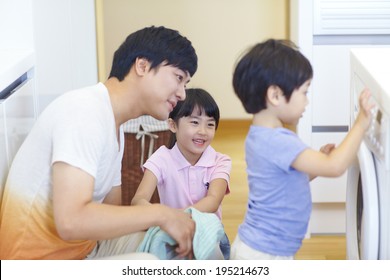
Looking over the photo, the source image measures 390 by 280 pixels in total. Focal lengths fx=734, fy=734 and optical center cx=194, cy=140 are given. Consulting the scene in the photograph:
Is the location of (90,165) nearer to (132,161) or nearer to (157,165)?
(157,165)

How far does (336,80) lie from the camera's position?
2535mm

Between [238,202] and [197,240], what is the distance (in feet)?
4.83

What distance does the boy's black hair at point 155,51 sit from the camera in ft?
5.33

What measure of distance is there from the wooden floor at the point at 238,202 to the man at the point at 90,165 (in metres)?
0.94

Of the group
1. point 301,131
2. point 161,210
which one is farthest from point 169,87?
point 301,131

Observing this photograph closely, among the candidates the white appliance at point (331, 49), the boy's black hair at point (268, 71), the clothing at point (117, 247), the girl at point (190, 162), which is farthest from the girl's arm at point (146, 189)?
the white appliance at point (331, 49)

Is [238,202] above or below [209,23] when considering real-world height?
below

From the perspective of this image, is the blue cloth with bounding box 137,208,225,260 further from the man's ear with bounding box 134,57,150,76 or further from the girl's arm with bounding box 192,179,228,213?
the man's ear with bounding box 134,57,150,76

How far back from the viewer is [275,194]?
144 centimetres

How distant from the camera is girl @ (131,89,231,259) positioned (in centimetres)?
200

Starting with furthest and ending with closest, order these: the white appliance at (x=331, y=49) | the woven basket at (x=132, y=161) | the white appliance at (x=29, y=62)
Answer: the woven basket at (x=132, y=161)
the white appliance at (x=331, y=49)
the white appliance at (x=29, y=62)

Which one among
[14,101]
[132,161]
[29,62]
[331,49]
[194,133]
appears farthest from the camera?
[132,161]

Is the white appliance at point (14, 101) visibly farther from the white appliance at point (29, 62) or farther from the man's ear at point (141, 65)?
the man's ear at point (141, 65)

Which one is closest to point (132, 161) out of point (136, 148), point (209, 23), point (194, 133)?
point (136, 148)
